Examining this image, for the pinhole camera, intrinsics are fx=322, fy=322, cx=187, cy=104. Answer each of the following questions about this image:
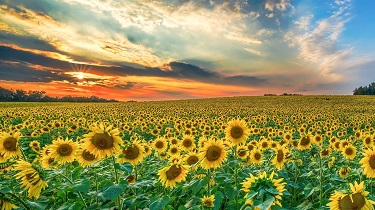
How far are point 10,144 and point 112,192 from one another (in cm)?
288

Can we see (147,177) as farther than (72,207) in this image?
Yes

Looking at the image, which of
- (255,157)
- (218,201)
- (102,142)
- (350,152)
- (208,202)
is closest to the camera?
(218,201)

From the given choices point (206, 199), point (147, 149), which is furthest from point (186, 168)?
point (147, 149)

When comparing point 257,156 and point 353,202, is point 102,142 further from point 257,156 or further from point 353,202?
point 257,156

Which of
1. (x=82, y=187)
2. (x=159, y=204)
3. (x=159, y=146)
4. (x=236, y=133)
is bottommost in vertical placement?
(x=159, y=146)

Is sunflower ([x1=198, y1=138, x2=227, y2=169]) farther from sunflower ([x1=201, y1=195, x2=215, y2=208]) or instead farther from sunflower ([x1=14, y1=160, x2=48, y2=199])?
sunflower ([x1=14, y1=160, x2=48, y2=199])

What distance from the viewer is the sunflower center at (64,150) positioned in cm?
566

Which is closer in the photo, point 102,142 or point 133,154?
point 102,142

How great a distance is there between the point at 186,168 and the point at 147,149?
9.54 ft

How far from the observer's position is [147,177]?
19.2 feet

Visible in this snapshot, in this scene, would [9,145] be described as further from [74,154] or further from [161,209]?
[161,209]

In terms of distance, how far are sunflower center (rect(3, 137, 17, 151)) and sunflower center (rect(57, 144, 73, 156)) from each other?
0.70 m

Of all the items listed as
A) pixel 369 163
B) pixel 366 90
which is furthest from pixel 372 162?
pixel 366 90

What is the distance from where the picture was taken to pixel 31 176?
366 cm
